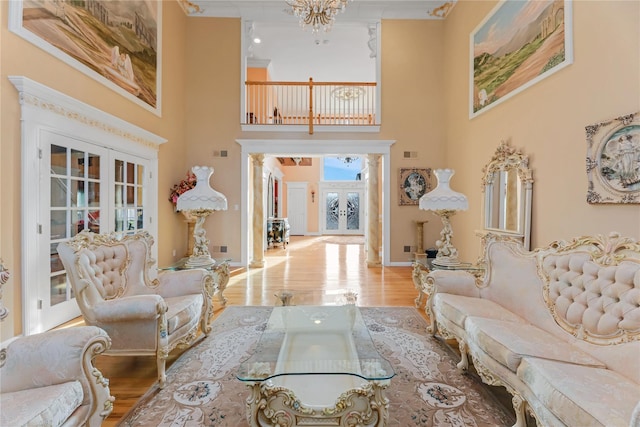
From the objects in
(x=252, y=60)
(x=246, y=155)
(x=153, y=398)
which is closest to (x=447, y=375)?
(x=153, y=398)

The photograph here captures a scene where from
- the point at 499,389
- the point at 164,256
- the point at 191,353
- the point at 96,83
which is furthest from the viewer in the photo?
the point at 164,256

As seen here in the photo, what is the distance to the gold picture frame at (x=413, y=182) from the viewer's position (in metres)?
6.23

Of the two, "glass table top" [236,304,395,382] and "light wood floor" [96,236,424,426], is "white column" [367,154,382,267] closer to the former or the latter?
"light wood floor" [96,236,424,426]

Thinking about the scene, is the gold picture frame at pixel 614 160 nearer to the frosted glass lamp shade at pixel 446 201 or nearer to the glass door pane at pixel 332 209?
the frosted glass lamp shade at pixel 446 201

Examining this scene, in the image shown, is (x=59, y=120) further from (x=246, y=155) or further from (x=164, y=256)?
(x=246, y=155)

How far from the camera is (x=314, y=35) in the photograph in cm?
706

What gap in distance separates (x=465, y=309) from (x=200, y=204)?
2864mm

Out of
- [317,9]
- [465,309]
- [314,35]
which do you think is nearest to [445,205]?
[465,309]

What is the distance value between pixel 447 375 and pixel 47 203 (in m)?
4.04

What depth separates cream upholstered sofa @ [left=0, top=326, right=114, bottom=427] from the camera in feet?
4.00

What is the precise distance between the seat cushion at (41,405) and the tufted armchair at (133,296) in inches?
29.5

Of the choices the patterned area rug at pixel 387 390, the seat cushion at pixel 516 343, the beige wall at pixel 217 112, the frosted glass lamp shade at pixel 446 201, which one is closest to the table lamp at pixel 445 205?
the frosted glass lamp shade at pixel 446 201

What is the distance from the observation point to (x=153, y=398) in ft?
6.47

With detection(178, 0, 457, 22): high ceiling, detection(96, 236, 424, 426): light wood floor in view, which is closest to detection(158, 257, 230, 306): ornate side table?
detection(96, 236, 424, 426): light wood floor
